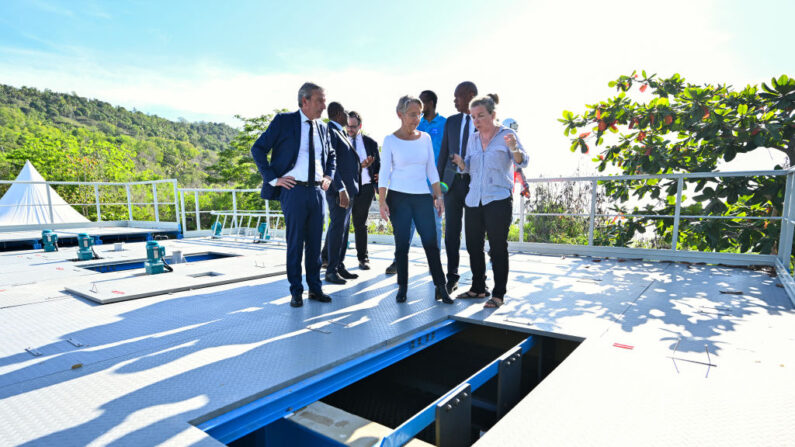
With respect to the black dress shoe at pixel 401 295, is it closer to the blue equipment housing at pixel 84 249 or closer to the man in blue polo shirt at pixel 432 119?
the man in blue polo shirt at pixel 432 119

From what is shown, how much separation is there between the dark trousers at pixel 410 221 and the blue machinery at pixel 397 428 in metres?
0.86

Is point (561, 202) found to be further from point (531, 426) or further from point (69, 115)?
point (69, 115)

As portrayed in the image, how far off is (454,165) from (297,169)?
108 cm

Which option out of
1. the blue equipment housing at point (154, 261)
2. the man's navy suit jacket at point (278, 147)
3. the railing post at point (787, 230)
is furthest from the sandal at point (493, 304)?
the blue equipment housing at point (154, 261)

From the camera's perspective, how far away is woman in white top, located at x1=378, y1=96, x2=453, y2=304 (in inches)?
95.2

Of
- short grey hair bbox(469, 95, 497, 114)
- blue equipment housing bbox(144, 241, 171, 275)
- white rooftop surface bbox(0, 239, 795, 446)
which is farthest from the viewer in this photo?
blue equipment housing bbox(144, 241, 171, 275)

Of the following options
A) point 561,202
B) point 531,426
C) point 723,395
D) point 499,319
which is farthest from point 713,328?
point 561,202

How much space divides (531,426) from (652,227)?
5.35 metres

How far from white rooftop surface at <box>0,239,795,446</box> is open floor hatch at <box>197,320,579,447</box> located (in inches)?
2.3

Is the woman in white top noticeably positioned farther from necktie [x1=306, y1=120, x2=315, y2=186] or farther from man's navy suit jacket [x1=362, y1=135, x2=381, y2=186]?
man's navy suit jacket [x1=362, y1=135, x2=381, y2=186]

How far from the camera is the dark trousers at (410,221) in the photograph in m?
2.48

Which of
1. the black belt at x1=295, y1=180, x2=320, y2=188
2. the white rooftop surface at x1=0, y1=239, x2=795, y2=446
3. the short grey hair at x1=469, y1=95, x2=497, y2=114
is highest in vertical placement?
the short grey hair at x1=469, y1=95, x2=497, y2=114

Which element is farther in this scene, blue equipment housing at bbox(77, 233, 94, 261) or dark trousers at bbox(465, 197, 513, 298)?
blue equipment housing at bbox(77, 233, 94, 261)

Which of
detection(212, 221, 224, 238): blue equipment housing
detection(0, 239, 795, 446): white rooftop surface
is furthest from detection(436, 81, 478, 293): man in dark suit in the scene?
→ detection(212, 221, 224, 238): blue equipment housing
